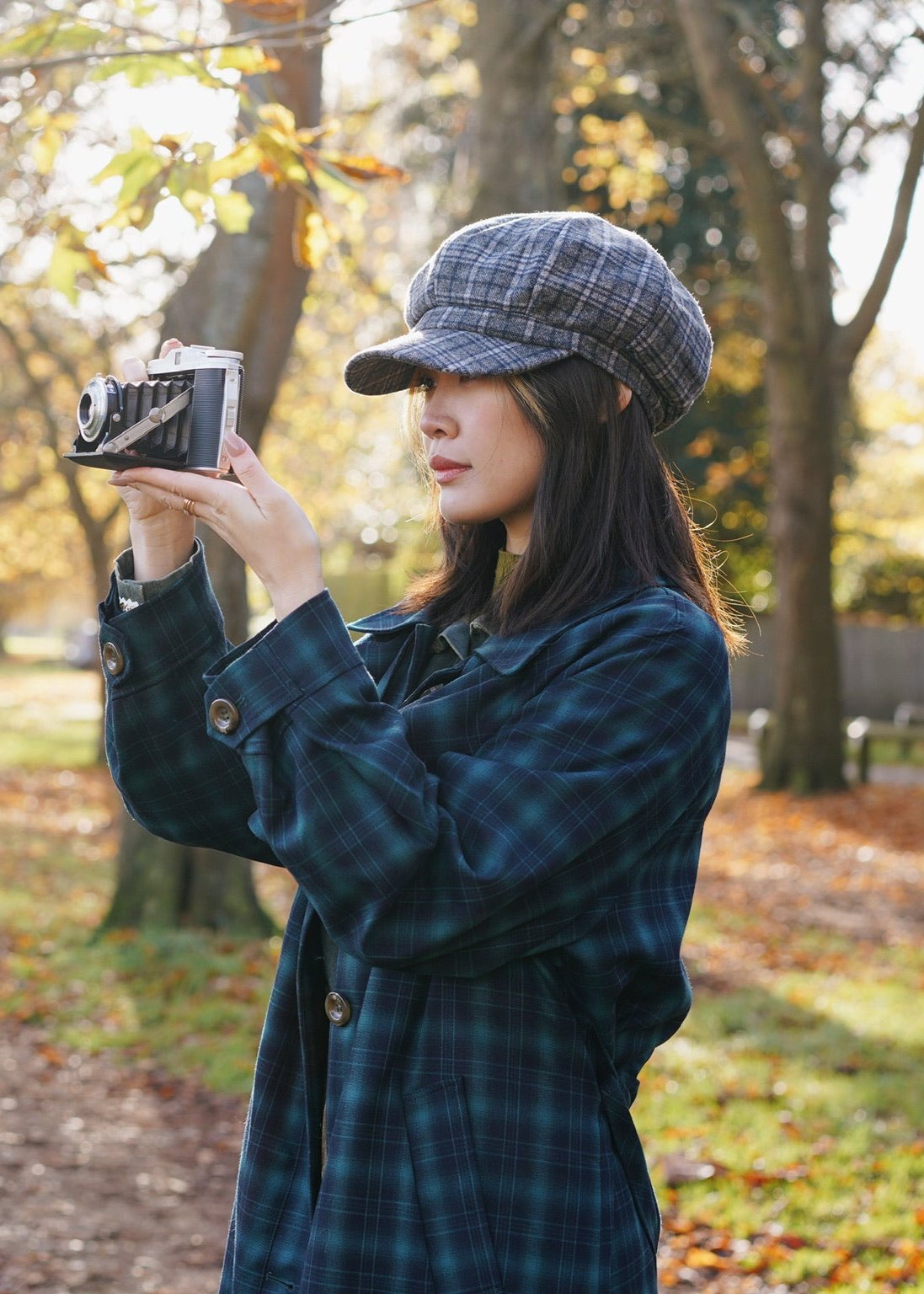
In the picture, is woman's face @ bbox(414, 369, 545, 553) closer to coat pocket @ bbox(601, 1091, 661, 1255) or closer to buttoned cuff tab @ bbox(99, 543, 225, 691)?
buttoned cuff tab @ bbox(99, 543, 225, 691)

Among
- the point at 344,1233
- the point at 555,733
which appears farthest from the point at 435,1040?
the point at 555,733

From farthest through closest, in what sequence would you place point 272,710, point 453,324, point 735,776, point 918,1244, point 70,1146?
point 735,776 → point 70,1146 → point 918,1244 → point 453,324 → point 272,710

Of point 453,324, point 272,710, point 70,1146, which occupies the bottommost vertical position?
point 70,1146

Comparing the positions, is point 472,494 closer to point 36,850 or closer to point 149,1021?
point 149,1021

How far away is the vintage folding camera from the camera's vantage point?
67.1 inches

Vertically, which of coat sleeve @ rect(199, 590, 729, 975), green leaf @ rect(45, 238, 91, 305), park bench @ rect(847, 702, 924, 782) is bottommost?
coat sleeve @ rect(199, 590, 729, 975)

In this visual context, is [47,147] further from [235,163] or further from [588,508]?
[588,508]

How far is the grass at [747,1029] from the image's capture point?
14.5 feet

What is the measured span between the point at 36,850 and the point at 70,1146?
6.55 metres

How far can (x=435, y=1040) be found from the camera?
5.28ft

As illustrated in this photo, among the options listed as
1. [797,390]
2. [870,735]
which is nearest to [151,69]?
[797,390]

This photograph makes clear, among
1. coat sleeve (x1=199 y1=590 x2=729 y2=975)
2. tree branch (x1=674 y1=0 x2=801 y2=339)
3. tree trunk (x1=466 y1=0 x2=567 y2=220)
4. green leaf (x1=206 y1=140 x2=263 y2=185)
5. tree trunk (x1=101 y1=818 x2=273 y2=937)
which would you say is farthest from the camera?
tree branch (x1=674 y1=0 x2=801 y2=339)

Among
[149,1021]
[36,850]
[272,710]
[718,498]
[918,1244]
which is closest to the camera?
[272,710]

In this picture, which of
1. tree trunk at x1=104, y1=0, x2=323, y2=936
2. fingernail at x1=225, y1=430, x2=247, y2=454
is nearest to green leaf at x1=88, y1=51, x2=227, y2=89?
fingernail at x1=225, y1=430, x2=247, y2=454
